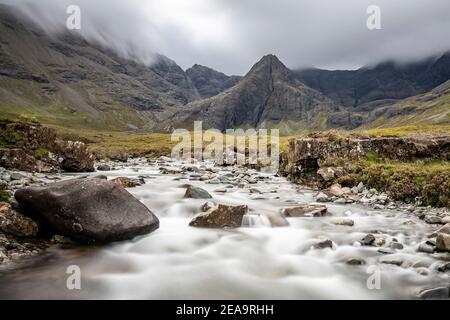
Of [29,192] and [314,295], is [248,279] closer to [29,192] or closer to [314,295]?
[314,295]

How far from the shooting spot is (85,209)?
44.2 feet

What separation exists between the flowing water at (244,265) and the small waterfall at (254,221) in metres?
0.05

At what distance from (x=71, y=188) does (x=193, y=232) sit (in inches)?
217

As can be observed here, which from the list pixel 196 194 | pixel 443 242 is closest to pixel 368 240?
pixel 443 242

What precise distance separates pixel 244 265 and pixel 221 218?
428 cm

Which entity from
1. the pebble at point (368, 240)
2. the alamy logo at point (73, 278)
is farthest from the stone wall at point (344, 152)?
the alamy logo at point (73, 278)

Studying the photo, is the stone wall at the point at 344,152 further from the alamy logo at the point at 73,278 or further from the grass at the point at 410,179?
the alamy logo at the point at 73,278

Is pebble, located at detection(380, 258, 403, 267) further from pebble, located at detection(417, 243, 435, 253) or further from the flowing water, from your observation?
pebble, located at detection(417, 243, 435, 253)

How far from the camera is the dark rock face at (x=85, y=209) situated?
523 inches

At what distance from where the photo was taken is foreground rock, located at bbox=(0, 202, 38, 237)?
1275 cm

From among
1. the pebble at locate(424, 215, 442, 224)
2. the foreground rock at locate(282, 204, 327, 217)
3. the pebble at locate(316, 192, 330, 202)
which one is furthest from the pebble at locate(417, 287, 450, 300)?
the pebble at locate(316, 192, 330, 202)

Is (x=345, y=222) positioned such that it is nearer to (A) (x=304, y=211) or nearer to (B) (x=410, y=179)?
(A) (x=304, y=211)

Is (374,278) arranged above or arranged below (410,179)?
below

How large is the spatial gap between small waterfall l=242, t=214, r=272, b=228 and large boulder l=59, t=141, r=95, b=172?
27.2 metres
